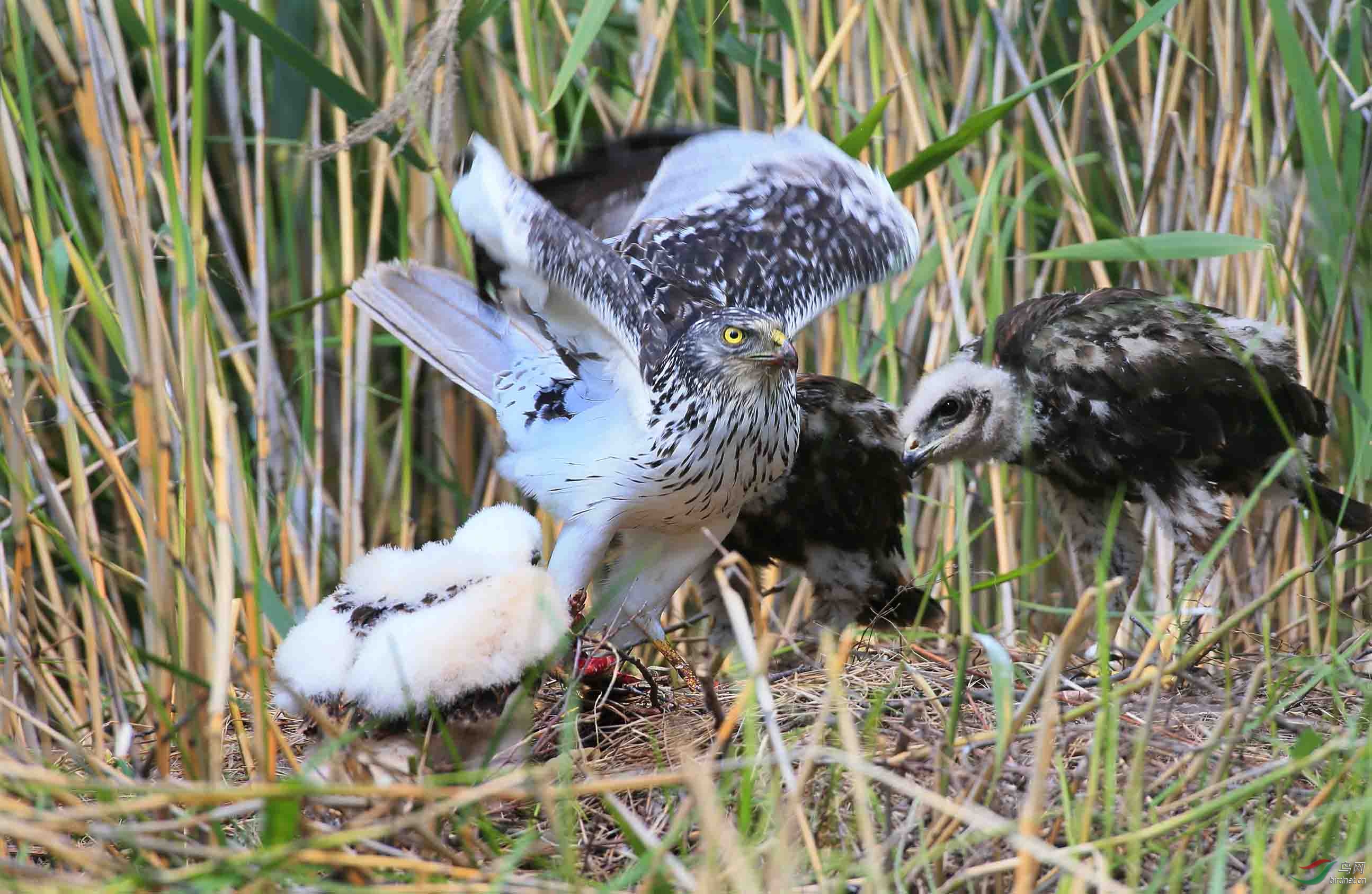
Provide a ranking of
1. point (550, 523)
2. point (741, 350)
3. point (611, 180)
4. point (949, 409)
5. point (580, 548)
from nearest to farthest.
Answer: point (741, 350)
point (580, 548)
point (949, 409)
point (611, 180)
point (550, 523)

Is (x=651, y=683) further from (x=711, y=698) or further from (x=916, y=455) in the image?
(x=916, y=455)

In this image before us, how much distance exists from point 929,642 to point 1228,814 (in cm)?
155

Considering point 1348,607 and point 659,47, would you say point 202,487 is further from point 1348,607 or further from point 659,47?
point 1348,607

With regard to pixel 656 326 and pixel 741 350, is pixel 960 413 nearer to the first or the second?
pixel 741 350

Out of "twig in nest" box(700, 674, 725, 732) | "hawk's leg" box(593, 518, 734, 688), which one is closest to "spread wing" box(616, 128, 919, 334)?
"hawk's leg" box(593, 518, 734, 688)

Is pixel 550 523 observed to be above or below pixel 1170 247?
below

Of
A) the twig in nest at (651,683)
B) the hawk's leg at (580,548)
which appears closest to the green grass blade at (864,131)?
the hawk's leg at (580,548)

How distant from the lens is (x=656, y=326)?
2525 mm

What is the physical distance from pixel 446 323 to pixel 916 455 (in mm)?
1035

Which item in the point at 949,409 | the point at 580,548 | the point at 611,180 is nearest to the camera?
the point at 580,548

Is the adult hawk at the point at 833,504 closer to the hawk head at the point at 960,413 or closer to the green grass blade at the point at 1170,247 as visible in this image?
the hawk head at the point at 960,413

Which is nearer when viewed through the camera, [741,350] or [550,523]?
[741,350]

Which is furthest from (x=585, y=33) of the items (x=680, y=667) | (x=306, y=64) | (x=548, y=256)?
(x=680, y=667)

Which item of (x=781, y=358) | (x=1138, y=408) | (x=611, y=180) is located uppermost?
(x=611, y=180)
